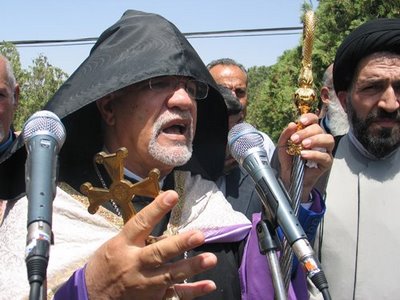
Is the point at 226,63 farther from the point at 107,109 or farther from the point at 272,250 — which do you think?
the point at 272,250

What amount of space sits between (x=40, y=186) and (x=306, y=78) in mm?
1172

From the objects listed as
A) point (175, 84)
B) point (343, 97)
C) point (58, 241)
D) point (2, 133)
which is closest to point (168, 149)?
point (175, 84)

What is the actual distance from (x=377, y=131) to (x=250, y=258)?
968 mm

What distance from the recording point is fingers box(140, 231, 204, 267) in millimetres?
1582

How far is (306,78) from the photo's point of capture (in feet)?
7.45

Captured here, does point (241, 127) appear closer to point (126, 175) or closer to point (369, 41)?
point (126, 175)

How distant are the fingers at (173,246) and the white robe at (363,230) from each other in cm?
143

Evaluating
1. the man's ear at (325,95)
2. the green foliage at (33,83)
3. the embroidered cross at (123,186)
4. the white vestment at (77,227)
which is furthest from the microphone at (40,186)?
the green foliage at (33,83)

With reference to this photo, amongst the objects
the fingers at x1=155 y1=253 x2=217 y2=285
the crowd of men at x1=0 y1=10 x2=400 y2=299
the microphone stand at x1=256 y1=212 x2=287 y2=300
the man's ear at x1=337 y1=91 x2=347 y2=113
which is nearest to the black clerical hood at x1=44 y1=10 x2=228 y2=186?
the crowd of men at x1=0 y1=10 x2=400 y2=299

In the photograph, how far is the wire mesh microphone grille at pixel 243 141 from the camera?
194 cm

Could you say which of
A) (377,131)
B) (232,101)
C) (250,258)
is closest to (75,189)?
(250,258)

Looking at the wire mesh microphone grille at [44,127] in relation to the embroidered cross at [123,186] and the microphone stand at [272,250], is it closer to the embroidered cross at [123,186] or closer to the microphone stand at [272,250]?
the embroidered cross at [123,186]

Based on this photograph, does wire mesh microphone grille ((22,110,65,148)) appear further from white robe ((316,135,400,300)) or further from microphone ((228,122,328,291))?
white robe ((316,135,400,300))

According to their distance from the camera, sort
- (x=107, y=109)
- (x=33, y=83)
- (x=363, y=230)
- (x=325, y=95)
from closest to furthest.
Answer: (x=107, y=109)
(x=363, y=230)
(x=325, y=95)
(x=33, y=83)
